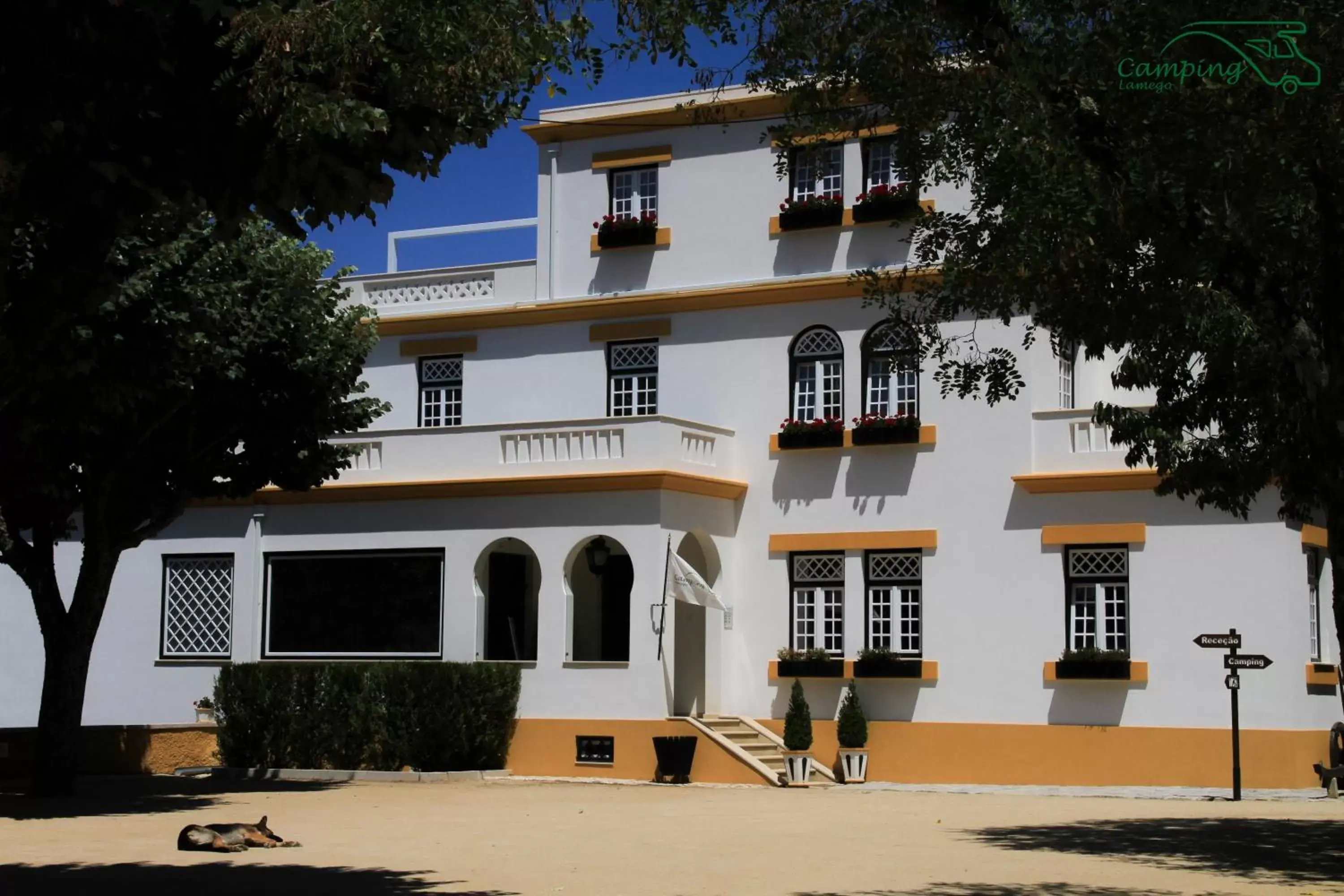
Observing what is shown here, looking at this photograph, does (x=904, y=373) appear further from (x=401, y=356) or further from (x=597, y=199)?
(x=401, y=356)

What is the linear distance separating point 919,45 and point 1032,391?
1470cm

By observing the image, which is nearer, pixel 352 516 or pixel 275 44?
pixel 275 44

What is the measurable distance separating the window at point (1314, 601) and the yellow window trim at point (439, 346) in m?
13.9

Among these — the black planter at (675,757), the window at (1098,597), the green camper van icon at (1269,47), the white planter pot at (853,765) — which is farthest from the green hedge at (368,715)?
the green camper van icon at (1269,47)

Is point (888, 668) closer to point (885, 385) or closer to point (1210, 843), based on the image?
point (885, 385)

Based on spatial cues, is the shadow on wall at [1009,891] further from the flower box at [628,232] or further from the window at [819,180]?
the flower box at [628,232]

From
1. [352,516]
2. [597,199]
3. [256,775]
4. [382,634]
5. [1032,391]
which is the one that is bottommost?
[256,775]

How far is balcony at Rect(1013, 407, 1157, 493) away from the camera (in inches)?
993

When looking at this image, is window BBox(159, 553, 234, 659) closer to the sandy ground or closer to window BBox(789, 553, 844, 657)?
the sandy ground

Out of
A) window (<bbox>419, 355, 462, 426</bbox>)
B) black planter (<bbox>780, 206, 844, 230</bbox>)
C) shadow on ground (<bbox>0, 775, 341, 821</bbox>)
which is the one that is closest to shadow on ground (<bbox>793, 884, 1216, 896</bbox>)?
shadow on ground (<bbox>0, 775, 341, 821</bbox>)

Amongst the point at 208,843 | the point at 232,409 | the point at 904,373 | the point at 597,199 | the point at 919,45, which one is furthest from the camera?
the point at 597,199

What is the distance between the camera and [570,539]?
2691 cm

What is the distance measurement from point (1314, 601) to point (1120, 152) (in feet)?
51.5

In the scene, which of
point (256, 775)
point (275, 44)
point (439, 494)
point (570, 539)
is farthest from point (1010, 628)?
point (275, 44)
